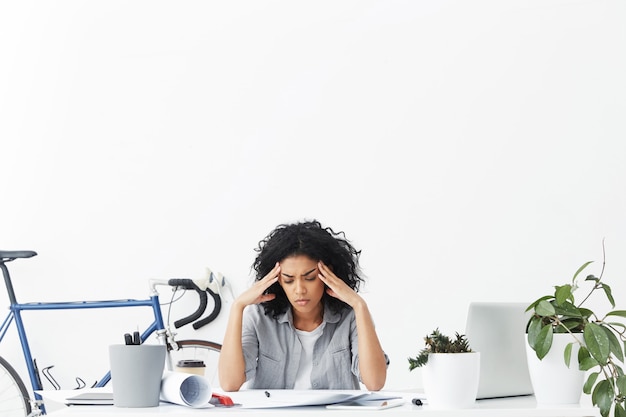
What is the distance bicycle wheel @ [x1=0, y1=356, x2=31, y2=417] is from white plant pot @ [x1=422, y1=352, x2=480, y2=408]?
8.09 feet

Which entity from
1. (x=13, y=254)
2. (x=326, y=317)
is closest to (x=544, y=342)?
(x=326, y=317)

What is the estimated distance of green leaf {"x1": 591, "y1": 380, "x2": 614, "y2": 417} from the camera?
153 centimetres

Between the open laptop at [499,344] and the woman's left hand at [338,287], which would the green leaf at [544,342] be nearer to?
the open laptop at [499,344]

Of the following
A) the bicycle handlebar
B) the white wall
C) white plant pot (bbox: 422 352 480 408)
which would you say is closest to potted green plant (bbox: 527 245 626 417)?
white plant pot (bbox: 422 352 480 408)

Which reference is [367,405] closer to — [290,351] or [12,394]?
[290,351]

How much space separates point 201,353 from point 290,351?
1.26 meters

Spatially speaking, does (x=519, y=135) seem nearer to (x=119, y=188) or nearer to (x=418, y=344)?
(x=418, y=344)

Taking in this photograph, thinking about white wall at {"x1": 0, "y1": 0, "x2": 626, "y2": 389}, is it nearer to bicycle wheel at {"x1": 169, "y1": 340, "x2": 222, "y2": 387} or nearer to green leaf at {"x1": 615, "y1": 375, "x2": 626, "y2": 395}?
bicycle wheel at {"x1": 169, "y1": 340, "x2": 222, "y2": 387}

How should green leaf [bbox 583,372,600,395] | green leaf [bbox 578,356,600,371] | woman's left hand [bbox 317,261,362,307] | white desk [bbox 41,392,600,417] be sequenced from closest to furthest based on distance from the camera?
white desk [bbox 41,392,600,417] < green leaf [bbox 578,356,600,371] < green leaf [bbox 583,372,600,395] < woman's left hand [bbox 317,261,362,307]

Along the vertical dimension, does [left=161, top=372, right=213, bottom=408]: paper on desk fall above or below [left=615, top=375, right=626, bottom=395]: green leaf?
Answer: above

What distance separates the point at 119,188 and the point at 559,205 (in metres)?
1.83

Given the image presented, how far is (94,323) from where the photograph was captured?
11.8 feet

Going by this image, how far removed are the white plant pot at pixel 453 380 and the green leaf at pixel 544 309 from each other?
156 millimetres

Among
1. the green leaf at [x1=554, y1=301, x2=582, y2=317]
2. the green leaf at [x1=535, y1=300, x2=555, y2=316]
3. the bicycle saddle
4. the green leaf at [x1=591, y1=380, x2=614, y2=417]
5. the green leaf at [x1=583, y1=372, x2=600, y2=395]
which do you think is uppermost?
the bicycle saddle
